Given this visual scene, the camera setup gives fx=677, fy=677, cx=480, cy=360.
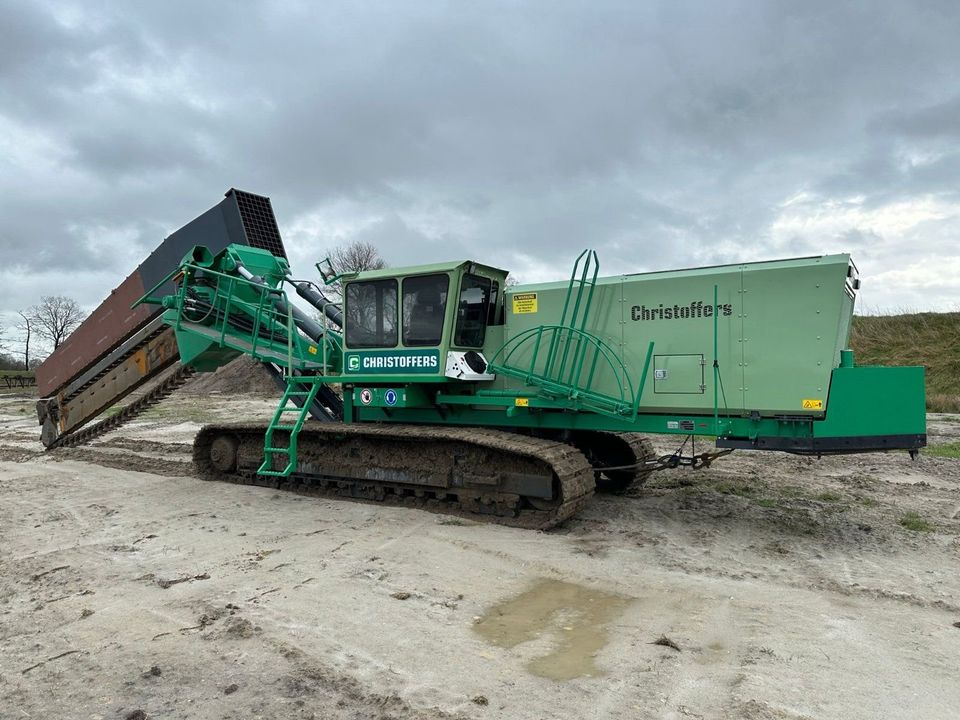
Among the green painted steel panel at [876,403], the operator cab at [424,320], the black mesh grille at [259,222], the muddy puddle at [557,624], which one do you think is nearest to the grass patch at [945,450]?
the green painted steel panel at [876,403]

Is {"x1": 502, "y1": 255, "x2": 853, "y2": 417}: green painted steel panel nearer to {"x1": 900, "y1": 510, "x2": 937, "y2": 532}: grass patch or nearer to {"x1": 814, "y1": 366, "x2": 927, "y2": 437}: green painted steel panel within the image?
{"x1": 814, "y1": 366, "x2": 927, "y2": 437}: green painted steel panel

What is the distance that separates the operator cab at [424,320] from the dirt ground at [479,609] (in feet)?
5.67

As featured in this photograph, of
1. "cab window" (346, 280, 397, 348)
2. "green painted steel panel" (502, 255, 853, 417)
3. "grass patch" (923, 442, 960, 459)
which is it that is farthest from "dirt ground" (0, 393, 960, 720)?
"grass patch" (923, 442, 960, 459)

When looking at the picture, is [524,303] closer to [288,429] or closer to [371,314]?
[371,314]

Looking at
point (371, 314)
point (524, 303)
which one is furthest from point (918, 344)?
point (371, 314)

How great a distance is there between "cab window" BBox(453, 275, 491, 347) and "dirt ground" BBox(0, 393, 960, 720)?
2088mm

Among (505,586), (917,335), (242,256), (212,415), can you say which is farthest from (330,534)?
(917,335)

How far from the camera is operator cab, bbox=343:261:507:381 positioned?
7660mm

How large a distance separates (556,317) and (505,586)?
10.9 feet

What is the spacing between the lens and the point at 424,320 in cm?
Result: 782

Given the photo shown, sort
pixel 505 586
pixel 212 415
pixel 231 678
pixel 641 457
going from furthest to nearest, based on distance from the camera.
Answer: pixel 212 415 < pixel 641 457 < pixel 505 586 < pixel 231 678

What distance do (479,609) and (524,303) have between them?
398 cm

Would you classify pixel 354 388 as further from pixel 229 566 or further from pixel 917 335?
pixel 917 335

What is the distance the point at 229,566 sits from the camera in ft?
18.5
